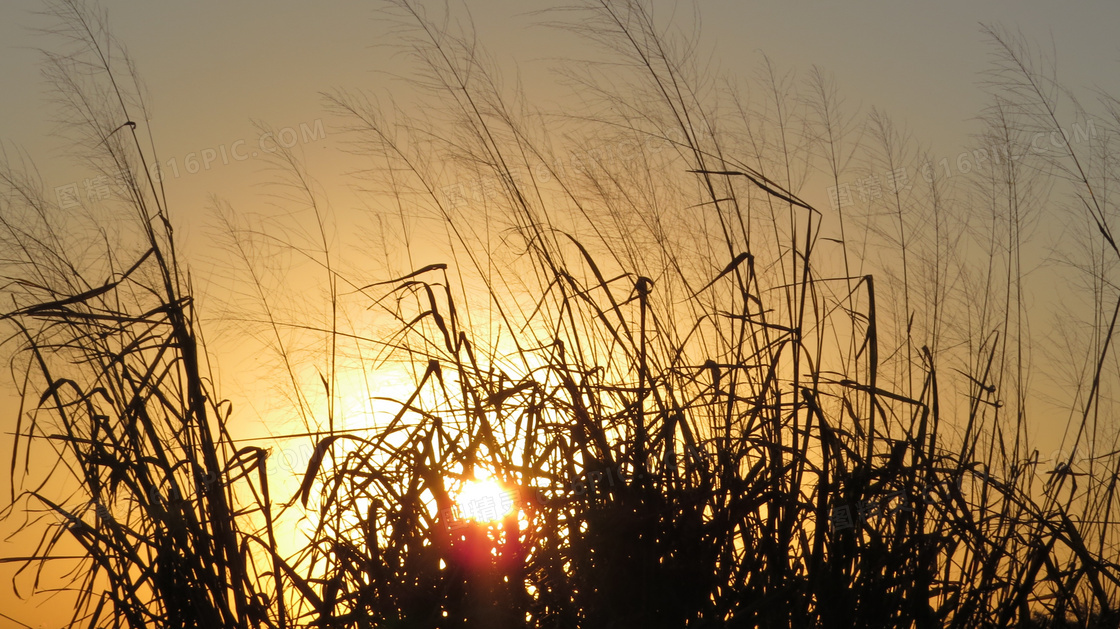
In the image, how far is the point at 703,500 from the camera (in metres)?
1.12

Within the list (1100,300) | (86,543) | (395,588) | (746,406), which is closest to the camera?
(395,588)

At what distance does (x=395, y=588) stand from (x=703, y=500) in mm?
413

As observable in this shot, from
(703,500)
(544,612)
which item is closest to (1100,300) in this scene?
(703,500)

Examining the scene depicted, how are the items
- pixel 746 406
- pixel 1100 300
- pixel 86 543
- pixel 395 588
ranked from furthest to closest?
pixel 1100 300 → pixel 746 406 → pixel 86 543 → pixel 395 588

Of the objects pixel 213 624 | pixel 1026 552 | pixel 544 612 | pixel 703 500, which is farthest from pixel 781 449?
pixel 213 624

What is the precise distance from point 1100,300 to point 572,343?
1.05m

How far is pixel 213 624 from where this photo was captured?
128 cm

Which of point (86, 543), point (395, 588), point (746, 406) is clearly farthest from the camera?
point (746, 406)

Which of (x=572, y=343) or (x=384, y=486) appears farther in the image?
(x=572, y=343)

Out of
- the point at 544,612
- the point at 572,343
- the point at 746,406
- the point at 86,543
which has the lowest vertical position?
the point at 544,612

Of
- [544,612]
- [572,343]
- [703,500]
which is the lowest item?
[544,612]

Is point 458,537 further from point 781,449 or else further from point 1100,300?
point 1100,300

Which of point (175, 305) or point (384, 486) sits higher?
point (175, 305)

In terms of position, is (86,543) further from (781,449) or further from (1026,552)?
(1026,552)
